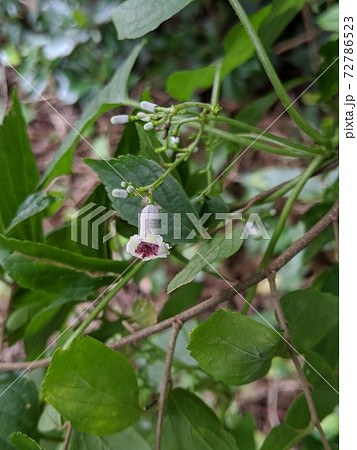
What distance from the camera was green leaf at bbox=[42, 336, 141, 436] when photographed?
0.50 meters

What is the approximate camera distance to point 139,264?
0.59 m

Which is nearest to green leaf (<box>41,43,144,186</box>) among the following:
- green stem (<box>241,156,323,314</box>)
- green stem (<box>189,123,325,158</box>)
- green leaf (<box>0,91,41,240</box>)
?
green leaf (<box>0,91,41,240</box>)

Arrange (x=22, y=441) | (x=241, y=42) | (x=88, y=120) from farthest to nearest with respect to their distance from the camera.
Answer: (x=241, y=42)
(x=88, y=120)
(x=22, y=441)

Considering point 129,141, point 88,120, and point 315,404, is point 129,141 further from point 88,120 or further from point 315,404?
point 315,404

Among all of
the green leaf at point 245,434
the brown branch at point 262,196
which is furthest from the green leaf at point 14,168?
the green leaf at point 245,434

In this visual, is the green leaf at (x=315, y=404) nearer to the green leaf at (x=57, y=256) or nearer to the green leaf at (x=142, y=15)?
the green leaf at (x=57, y=256)

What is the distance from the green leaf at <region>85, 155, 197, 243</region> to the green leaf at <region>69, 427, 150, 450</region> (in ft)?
0.67

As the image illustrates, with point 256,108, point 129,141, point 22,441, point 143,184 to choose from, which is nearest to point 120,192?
point 143,184

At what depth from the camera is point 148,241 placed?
1.69 feet

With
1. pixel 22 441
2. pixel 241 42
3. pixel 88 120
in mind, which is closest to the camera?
pixel 22 441

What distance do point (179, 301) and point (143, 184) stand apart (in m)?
0.25

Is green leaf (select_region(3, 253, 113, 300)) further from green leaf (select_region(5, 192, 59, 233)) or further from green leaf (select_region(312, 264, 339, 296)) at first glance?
green leaf (select_region(312, 264, 339, 296))

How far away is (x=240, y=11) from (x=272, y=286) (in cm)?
26
